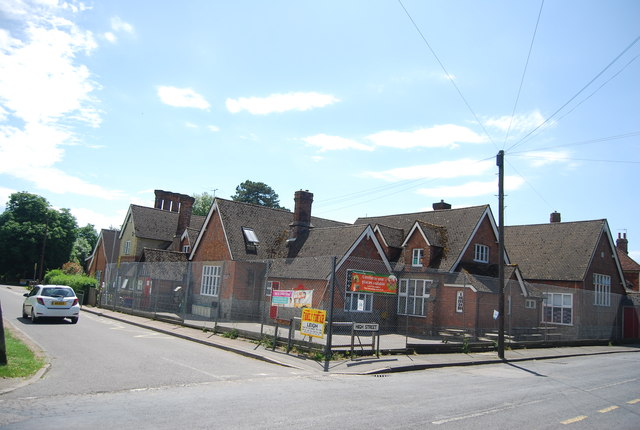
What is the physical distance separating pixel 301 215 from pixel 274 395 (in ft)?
66.9

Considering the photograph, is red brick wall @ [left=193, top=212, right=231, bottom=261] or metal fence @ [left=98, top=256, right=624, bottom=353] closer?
metal fence @ [left=98, top=256, right=624, bottom=353]

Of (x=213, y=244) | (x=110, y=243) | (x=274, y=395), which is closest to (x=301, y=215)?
(x=213, y=244)

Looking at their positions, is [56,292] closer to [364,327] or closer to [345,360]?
[345,360]

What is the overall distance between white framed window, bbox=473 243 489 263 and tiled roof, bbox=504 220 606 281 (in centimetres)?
629

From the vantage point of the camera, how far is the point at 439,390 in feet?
33.6

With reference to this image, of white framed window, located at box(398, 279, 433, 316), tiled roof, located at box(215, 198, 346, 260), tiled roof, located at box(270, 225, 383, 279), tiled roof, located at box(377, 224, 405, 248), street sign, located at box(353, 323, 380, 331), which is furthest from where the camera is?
tiled roof, located at box(377, 224, 405, 248)

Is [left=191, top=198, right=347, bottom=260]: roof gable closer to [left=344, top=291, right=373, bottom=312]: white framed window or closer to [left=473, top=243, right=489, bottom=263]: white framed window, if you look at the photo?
[left=344, top=291, right=373, bottom=312]: white framed window

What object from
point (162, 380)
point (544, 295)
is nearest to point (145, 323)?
point (162, 380)

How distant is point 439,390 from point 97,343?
1041 cm

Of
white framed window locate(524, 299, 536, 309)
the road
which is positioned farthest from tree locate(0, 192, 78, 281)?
white framed window locate(524, 299, 536, 309)

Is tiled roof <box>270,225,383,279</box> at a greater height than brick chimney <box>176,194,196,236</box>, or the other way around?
brick chimney <box>176,194,196,236</box>

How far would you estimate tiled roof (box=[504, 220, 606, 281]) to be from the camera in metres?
32.0

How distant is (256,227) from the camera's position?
2984 cm

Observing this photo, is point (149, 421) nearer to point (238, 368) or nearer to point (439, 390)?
Result: point (238, 368)
